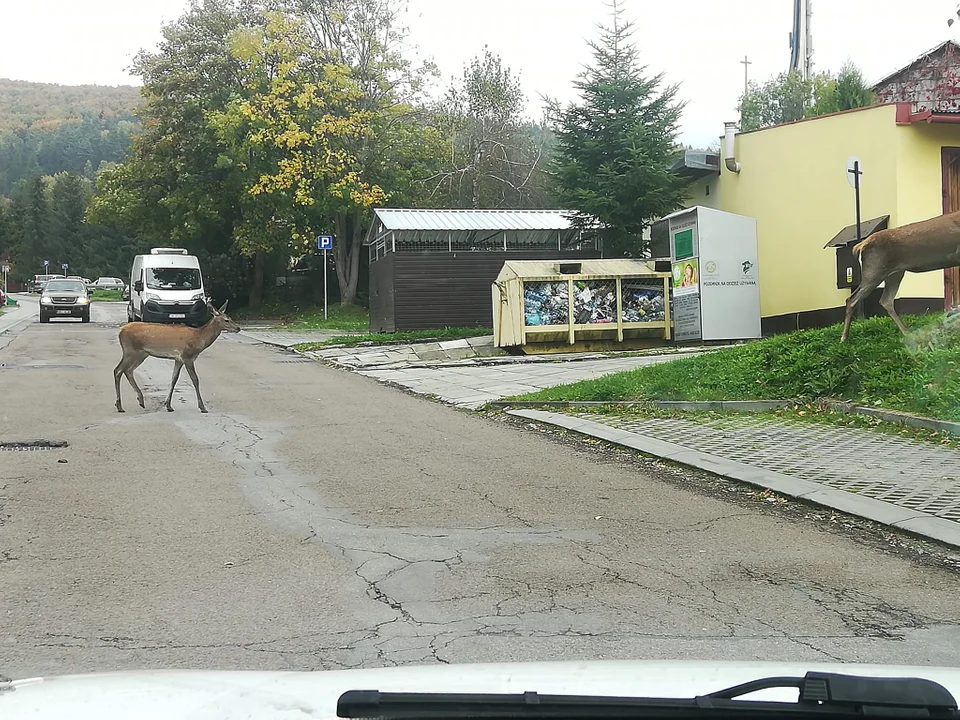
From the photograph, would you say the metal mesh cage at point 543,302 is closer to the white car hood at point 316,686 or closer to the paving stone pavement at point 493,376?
the paving stone pavement at point 493,376

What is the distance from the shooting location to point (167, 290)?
32031mm

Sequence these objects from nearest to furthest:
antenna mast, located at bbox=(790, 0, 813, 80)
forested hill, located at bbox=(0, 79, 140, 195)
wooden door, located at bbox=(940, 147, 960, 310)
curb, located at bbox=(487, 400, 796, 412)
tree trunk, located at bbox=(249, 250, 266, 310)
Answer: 1. curb, located at bbox=(487, 400, 796, 412)
2. wooden door, located at bbox=(940, 147, 960, 310)
3. tree trunk, located at bbox=(249, 250, 266, 310)
4. antenna mast, located at bbox=(790, 0, 813, 80)
5. forested hill, located at bbox=(0, 79, 140, 195)

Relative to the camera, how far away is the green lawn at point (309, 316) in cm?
3231

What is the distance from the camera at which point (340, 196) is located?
33281mm

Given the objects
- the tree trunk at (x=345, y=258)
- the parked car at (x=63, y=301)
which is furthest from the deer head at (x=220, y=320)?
the parked car at (x=63, y=301)

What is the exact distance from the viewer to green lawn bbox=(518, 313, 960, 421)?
1089 cm

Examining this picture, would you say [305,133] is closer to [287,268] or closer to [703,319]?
[287,268]

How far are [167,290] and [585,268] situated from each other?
16.9 m

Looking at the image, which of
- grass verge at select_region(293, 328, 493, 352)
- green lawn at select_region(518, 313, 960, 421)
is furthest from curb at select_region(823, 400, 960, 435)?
grass verge at select_region(293, 328, 493, 352)

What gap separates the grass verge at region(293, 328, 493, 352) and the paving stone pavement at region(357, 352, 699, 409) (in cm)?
502

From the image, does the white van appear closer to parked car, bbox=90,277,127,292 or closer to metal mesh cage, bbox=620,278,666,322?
metal mesh cage, bbox=620,278,666,322

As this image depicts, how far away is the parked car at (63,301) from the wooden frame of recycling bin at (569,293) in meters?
21.8

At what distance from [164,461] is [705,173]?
59.0ft

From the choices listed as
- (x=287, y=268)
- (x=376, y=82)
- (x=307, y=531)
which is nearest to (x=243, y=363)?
(x=307, y=531)
